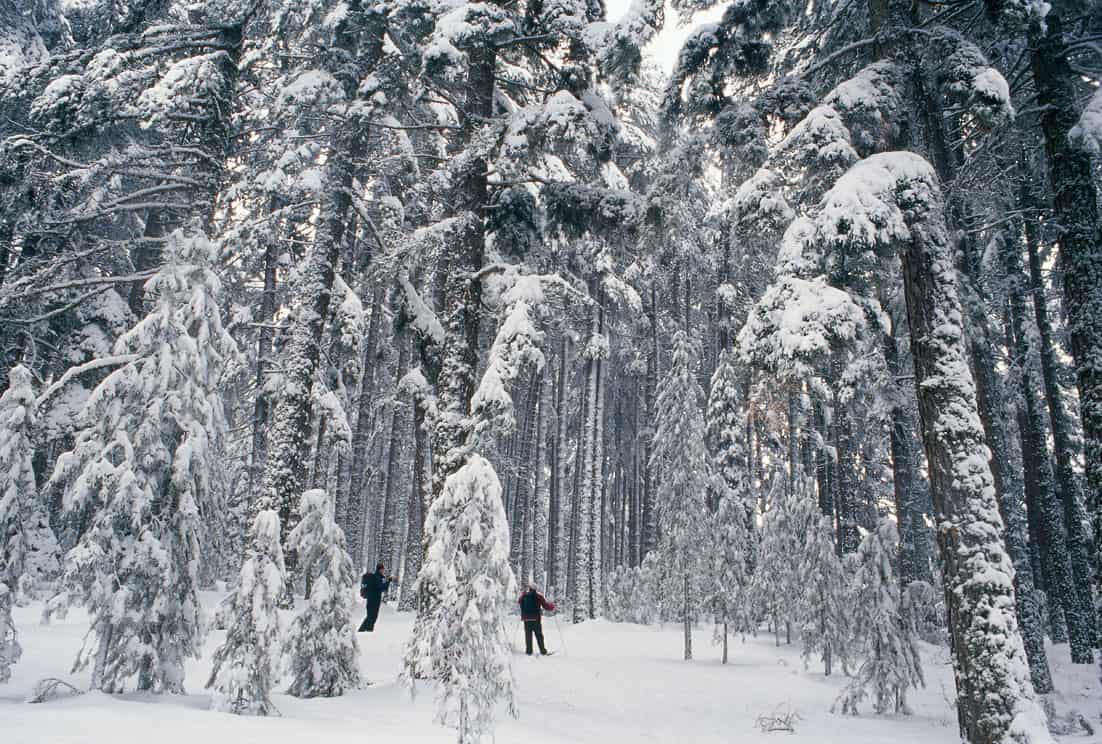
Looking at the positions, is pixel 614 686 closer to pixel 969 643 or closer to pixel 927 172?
pixel 969 643

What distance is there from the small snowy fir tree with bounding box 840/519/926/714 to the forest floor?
374 mm

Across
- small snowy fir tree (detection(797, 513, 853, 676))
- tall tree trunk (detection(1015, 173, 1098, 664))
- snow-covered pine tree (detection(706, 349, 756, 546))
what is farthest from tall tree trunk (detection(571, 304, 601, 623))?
tall tree trunk (detection(1015, 173, 1098, 664))

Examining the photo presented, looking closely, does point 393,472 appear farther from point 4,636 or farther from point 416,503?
point 4,636

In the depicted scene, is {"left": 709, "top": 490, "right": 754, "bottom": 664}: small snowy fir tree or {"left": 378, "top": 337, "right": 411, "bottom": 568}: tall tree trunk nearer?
{"left": 709, "top": 490, "right": 754, "bottom": 664}: small snowy fir tree

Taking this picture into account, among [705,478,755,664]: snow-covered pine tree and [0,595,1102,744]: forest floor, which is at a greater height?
[705,478,755,664]: snow-covered pine tree

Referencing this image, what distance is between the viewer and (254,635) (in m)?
6.82

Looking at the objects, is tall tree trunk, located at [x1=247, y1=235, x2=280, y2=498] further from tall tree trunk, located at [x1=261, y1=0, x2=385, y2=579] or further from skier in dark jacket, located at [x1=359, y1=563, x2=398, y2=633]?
tall tree trunk, located at [x1=261, y1=0, x2=385, y2=579]

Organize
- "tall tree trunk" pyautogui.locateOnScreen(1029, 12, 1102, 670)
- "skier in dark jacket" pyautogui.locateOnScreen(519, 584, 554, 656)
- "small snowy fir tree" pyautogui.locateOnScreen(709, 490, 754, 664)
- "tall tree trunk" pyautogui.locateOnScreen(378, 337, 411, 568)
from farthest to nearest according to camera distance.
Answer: "tall tree trunk" pyautogui.locateOnScreen(378, 337, 411, 568) < "small snowy fir tree" pyautogui.locateOnScreen(709, 490, 754, 664) < "skier in dark jacket" pyautogui.locateOnScreen(519, 584, 554, 656) < "tall tree trunk" pyautogui.locateOnScreen(1029, 12, 1102, 670)

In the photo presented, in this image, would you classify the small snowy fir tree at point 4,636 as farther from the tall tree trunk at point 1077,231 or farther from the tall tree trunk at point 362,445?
the tall tree trunk at point 1077,231

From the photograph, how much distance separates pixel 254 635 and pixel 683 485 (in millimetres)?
10928

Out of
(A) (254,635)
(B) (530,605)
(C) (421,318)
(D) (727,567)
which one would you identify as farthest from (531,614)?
(A) (254,635)

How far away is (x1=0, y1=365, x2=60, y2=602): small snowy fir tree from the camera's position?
23.9 feet

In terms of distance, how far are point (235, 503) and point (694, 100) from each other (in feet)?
70.2

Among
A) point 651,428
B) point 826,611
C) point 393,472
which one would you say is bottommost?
point 826,611
